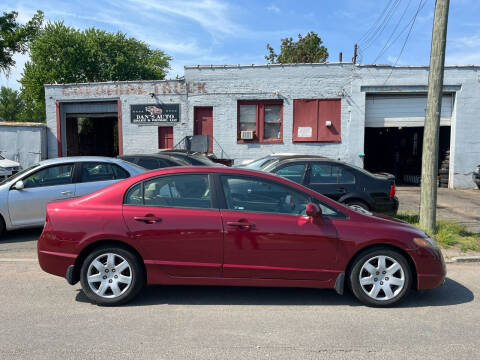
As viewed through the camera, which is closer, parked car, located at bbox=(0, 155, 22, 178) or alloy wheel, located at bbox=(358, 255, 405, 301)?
alloy wheel, located at bbox=(358, 255, 405, 301)

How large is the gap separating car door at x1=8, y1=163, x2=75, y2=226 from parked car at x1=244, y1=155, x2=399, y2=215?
408cm

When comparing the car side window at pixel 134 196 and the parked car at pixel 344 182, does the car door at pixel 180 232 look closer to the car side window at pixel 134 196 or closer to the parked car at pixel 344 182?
the car side window at pixel 134 196

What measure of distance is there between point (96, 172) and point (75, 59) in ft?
90.0

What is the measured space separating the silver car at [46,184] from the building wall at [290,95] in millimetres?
9759

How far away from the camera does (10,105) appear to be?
75.7m

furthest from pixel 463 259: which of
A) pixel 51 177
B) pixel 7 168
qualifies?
pixel 7 168

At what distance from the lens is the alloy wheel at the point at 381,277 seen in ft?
13.5

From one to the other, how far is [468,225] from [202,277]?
7.07 m

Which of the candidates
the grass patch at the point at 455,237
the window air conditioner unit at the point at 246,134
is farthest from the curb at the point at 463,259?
the window air conditioner unit at the point at 246,134

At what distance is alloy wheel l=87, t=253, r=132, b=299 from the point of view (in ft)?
13.4

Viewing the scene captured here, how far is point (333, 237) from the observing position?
404 cm

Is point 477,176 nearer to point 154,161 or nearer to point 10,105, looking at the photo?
point 154,161

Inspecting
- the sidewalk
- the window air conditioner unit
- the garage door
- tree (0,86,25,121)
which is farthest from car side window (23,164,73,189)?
tree (0,86,25,121)

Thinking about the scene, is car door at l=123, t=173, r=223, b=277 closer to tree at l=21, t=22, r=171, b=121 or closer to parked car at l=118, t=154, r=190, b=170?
parked car at l=118, t=154, r=190, b=170
